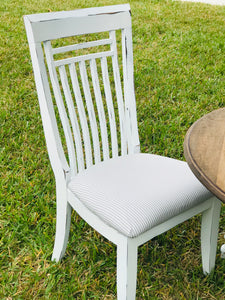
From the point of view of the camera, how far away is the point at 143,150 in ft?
10.0

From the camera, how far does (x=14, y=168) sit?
284 cm

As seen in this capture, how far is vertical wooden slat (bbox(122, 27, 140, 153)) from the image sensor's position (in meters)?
1.93

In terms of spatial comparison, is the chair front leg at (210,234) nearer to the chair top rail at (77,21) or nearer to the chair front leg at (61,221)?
the chair front leg at (61,221)

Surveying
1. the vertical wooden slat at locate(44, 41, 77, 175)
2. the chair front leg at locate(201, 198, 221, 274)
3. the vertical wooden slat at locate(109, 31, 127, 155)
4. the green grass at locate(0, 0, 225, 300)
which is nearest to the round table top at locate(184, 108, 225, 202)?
the chair front leg at locate(201, 198, 221, 274)

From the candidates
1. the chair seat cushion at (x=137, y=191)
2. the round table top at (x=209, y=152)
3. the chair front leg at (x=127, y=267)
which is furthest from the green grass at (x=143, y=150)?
the round table top at (x=209, y=152)

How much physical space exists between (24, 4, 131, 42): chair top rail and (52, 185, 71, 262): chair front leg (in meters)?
0.69

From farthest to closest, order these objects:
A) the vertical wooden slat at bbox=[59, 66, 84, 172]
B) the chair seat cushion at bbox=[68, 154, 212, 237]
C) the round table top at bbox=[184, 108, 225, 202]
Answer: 1. the vertical wooden slat at bbox=[59, 66, 84, 172]
2. the chair seat cushion at bbox=[68, 154, 212, 237]
3. the round table top at bbox=[184, 108, 225, 202]

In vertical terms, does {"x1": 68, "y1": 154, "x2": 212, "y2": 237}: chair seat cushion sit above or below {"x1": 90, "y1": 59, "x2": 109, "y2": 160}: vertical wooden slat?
below

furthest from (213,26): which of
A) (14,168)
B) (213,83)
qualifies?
(14,168)

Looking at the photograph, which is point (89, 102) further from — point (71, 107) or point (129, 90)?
point (129, 90)

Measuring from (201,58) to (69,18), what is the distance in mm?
3168

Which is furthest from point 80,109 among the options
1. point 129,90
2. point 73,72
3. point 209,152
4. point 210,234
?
point 210,234

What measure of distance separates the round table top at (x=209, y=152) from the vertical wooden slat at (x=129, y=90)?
44 cm

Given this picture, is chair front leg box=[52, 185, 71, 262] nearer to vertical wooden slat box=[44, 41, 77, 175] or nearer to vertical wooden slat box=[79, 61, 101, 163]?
vertical wooden slat box=[44, 41, 77, 175]
